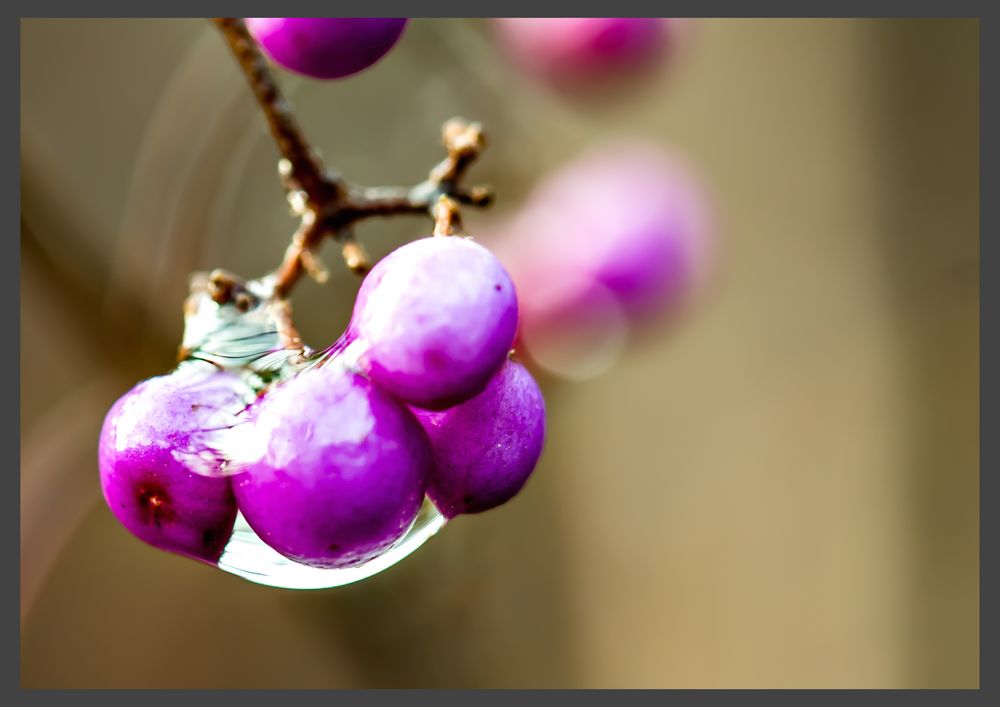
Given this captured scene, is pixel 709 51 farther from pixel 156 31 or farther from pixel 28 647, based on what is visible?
pixel 28 647

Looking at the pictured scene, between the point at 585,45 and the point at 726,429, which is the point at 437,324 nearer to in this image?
the point at 585,45

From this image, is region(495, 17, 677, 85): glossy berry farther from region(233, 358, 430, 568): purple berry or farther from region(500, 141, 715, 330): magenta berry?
region(233, 358, 430, 568): purple berry

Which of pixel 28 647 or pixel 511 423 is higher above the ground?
pixel 511 423

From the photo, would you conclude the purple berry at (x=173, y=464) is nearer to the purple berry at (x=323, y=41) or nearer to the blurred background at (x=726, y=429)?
the purple berry at (x=323, y=41)

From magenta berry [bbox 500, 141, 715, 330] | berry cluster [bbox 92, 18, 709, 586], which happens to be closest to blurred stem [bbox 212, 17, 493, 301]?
berry cluster [bbox 92, 18, 709, 586]

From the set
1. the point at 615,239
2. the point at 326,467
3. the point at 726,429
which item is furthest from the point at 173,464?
the point at 726,429

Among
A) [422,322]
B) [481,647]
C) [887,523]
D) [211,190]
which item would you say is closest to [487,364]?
[422,322]
